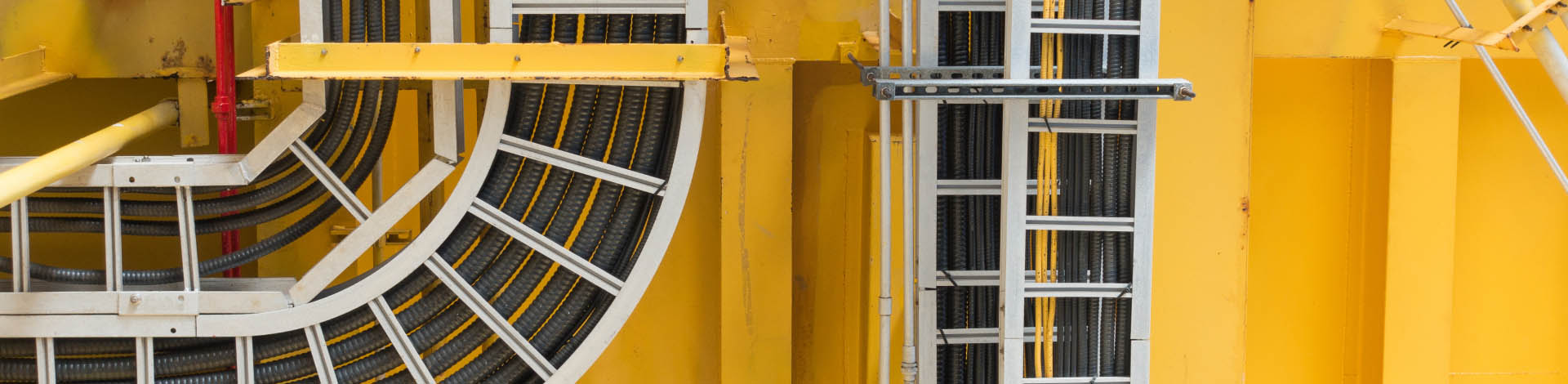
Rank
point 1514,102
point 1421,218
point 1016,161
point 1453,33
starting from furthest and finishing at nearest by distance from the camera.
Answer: point 1421,218 → point 1453,33 → point 1514,102 → point 1016,161

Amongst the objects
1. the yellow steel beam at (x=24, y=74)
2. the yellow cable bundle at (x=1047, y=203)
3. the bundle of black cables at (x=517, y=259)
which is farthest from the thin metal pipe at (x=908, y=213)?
the yellow steel beam at (x=24, y=74)

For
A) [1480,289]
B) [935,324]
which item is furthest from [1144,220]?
[1480,289]

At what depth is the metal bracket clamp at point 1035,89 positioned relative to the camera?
3.02 meters

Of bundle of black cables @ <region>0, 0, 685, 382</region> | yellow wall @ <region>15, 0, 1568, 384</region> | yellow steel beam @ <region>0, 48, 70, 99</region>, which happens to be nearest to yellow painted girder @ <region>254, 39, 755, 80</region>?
bundle of black cables @ <region>0, 0, 685, 382</region>

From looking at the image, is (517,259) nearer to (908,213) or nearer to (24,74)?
(908,213)

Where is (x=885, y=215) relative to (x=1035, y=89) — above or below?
below

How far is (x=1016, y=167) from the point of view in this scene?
313 cm

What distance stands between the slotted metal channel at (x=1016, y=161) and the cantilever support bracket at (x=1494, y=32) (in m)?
1.04

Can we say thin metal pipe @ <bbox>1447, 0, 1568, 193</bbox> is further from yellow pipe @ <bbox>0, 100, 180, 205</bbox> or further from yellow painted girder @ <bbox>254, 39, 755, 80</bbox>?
yellow pipe @ <bbox>0, 100, 180, 205</bbox>

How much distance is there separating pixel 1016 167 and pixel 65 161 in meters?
2.25

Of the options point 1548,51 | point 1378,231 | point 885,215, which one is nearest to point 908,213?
point 885,215

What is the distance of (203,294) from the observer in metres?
3.30

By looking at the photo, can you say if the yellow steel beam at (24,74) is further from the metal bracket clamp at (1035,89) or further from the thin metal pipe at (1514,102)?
the thin metal pipe at (1514,102)

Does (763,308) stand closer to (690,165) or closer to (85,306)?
(690,165)
